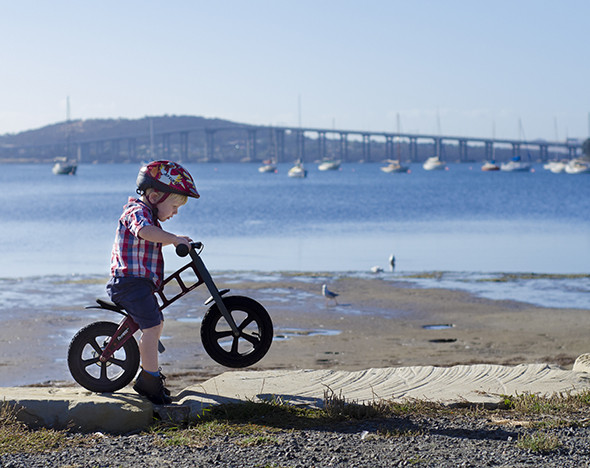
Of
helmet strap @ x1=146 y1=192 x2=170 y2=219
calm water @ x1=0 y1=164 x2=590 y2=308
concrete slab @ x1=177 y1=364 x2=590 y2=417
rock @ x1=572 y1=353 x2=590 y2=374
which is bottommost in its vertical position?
calm water @ x1=0 y1=164 x2=590 y2=308

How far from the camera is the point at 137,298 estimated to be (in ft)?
18.8

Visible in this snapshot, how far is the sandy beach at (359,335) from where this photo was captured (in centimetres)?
1110

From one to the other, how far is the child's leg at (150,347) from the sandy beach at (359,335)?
12.0 ft

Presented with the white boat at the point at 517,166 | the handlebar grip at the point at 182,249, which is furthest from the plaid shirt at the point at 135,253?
the white boat at the point at 517,166

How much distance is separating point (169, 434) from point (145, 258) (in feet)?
3.69

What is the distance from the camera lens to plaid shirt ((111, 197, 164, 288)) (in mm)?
5738

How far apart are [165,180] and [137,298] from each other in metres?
0.77

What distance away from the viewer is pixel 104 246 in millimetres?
32281

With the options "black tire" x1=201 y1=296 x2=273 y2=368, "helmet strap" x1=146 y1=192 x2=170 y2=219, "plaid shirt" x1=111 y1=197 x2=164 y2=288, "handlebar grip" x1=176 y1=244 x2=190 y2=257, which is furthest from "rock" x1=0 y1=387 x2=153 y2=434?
"helmet strap" x1=146 y1=192 x2=170 y2=219

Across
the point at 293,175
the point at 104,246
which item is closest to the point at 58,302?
the point at 104,246

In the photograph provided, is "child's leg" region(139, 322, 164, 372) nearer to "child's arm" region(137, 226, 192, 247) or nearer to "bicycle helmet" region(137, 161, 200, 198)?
"child's arm" region(137, 226, 192, 247)

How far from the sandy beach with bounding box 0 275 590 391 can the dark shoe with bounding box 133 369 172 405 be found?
3690mm

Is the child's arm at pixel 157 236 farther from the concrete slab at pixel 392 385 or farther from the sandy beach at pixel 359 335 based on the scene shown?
the sandy beach at pixel 359 335

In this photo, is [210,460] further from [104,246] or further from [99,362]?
[104,246]
